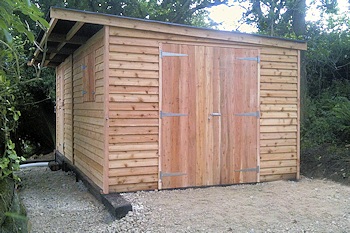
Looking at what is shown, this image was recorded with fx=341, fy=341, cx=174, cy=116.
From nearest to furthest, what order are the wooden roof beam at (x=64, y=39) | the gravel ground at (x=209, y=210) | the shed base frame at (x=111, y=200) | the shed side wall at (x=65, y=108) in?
the gravel ground at (x=209, y=210) → the shed base frame at (x=111, y=200) → the wooden roof beam at (x=64, y=39) → the shed side wall at (x=65, y=108)

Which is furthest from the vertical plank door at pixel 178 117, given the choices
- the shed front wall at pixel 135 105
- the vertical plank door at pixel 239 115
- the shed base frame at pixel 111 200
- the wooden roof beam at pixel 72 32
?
the wooden roof beam at pixel 72 32

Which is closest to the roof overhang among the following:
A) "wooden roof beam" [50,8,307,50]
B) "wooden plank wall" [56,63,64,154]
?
"wooden roof beam" [50,8,307,50]

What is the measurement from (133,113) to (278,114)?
8.20 feet

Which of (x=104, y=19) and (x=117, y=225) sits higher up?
(x=104, y=19)

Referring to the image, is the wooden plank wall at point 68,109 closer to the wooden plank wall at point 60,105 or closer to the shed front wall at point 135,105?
the wooden plank wall at point 60,105

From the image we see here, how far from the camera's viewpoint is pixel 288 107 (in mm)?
5797

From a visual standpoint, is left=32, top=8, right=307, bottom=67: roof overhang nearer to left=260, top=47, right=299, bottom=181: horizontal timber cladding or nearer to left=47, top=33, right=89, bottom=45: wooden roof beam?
left=47, top=33, right=89, bottom=45: wooden roof beam

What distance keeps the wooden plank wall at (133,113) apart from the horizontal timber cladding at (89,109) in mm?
242

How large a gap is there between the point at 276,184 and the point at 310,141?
2674 mm

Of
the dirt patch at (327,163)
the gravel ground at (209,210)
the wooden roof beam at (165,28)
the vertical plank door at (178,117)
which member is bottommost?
the gravel ground at (209,210)

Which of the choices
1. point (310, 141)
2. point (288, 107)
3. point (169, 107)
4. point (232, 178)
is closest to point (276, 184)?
point (232, 178)

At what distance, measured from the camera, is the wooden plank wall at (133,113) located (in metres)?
4.64

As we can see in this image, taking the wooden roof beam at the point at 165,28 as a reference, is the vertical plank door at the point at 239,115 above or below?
below

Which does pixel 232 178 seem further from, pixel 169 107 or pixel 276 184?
pixel 169 107
